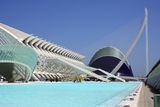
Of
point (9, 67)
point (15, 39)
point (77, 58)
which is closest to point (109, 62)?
point (77, 58)

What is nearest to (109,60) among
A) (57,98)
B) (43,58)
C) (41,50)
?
(41,50)

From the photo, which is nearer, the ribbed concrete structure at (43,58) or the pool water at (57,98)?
the pool water at (57,98)

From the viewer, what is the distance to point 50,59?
5072cm

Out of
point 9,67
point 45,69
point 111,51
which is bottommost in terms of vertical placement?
point 9,67

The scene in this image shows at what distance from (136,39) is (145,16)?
679 centimetres

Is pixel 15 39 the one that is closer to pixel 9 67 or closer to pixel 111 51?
pixel 9 67

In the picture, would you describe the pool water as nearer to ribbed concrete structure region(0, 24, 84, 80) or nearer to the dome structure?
ribbed concrete structure region(0, 24, 84, 80)

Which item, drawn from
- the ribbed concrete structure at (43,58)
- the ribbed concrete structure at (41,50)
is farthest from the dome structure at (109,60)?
the ribbed concrete structure at (43,58)

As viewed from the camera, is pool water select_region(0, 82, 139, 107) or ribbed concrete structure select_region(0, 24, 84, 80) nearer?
pool water select_region(0, 82, 139, 107)

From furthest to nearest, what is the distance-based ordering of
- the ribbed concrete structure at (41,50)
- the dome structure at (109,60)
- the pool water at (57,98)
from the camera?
the dome structure at (109,60), the ribbed concrete structure at (41,50), the pool water at (57,98)

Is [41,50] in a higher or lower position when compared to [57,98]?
higher

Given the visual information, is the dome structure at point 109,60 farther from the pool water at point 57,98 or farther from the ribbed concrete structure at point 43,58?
the pool water at point 57,98

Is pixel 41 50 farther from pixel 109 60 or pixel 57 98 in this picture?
pixel 57 98

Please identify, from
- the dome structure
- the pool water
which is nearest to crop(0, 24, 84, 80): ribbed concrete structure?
the dome structure
